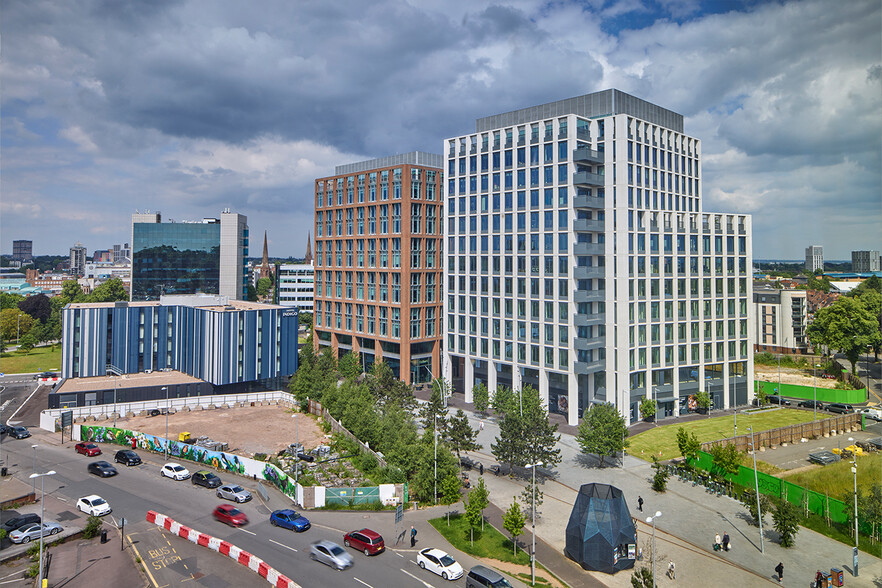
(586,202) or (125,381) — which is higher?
(586,202)

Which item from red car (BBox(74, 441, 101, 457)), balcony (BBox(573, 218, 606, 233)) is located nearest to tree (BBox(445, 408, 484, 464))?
balcony (BBox(573, 218, 606, 233))

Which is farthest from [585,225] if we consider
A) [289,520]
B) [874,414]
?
[289,520]

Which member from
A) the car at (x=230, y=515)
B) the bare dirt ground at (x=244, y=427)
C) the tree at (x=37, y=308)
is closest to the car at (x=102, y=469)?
the bare dirt ground at (x=244, y=427)

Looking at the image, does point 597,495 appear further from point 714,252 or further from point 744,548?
point 714,252

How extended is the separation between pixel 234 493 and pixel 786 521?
46.0 m

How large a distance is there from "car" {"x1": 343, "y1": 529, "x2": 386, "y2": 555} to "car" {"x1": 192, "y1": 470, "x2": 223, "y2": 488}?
19.9 m

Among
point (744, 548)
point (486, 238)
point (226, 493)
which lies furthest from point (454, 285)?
point (744, 548)

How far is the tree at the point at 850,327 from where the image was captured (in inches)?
4203

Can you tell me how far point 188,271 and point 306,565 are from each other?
513ft

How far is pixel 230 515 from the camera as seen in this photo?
45469 mm

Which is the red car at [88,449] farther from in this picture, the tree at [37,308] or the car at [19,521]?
the tree at [37,308]

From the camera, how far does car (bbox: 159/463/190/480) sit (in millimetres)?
56531

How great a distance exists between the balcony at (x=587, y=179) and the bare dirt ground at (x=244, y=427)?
48.9m

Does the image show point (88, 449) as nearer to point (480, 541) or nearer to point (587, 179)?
point (480, 541)
